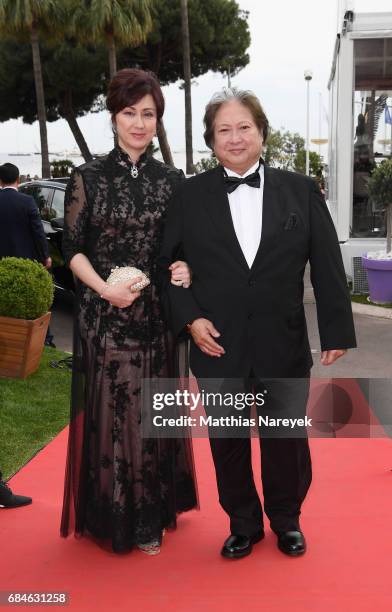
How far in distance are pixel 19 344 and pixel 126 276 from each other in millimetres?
2947

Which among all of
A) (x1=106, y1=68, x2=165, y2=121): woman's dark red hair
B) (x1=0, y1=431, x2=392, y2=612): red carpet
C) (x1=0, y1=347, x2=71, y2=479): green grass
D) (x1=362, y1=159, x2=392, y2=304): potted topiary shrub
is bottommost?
(x1=0, y1=347, x2=71, y2=479): green grass

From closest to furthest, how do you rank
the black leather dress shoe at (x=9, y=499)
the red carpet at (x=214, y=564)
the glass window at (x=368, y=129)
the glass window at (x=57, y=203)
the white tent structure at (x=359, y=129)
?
1. the red carpet at (x=214, y=564)
2. the black leather dress shoe at (x=9, y=499)
3. the glass window at (x=57, y=203)
4. the white tent structure at (x=359, y=129)
5. the glass window at (x=368, y=129)

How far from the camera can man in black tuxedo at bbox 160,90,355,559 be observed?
8.04ft

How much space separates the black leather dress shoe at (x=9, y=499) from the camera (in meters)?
3.07

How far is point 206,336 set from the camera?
2.50 metres

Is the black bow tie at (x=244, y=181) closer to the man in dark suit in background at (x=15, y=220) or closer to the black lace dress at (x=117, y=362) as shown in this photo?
the black lace dress at (x=117, y=362)

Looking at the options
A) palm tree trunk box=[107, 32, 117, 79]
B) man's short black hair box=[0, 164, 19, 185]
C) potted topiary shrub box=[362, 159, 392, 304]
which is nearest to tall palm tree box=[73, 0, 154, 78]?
palm tree trunk box=[107, 32, 117, 79]

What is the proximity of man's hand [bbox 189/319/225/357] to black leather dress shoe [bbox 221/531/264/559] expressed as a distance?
74 cm

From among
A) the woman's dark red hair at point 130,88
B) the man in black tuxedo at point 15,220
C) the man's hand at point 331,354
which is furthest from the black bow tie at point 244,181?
the man in black tuxedo at point 15,220

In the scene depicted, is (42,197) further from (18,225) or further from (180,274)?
(180,274)

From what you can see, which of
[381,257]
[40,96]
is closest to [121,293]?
[381,257]

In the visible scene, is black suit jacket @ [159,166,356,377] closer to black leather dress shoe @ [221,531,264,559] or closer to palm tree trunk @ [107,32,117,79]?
black leather dress shoe @ [221,531,264,559]

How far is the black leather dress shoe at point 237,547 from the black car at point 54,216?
198 inches

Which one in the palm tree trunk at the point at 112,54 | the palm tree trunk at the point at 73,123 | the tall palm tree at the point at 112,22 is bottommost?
the palm tree trunk at the point at 73,123
